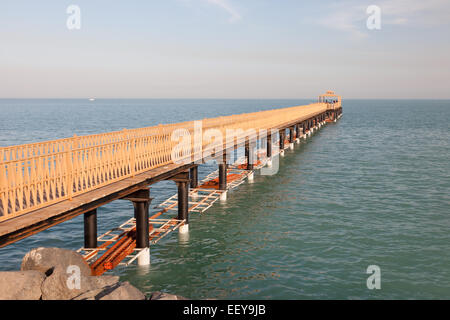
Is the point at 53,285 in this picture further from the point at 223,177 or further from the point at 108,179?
the point at 223,177

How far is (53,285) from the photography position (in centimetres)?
1031

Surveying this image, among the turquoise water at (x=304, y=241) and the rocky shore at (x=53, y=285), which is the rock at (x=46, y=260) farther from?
the turquoise water at (x=304, y=241)

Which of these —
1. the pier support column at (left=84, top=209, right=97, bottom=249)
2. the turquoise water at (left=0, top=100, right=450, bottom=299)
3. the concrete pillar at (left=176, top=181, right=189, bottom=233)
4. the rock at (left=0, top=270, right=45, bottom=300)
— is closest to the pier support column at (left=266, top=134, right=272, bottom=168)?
the turquoise water at (left=0, top=100, right=450, bottom=299)

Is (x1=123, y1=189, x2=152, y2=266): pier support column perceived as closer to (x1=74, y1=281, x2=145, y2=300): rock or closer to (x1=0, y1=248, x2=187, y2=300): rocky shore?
(x1=0, y1=248, x2=187, y2=300): rocky shore

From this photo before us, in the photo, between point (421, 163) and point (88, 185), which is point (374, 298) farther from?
point (421, 163)

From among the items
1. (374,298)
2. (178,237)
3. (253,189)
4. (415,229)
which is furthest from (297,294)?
(253,189)

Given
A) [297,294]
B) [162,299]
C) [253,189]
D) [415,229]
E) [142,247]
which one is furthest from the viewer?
[253,189]

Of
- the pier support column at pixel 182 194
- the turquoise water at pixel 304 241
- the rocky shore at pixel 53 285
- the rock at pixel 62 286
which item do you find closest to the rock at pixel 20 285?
the rocky shore at pixel 53 285

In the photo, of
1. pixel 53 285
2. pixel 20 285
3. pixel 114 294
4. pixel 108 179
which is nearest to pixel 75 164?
pixel 108 179

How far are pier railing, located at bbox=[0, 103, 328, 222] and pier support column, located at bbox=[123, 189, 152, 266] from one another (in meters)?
0.90

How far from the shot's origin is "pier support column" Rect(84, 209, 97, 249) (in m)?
15.5
